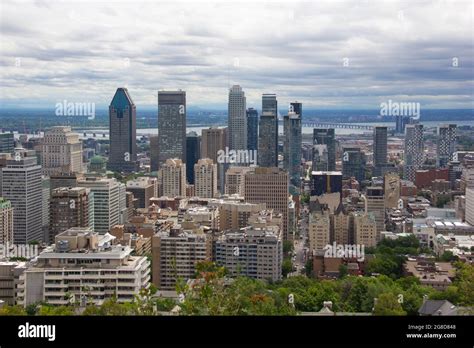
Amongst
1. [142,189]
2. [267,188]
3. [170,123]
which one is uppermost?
[170,123]

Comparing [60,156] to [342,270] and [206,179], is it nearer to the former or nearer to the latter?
[206,179]

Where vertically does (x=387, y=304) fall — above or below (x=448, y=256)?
above

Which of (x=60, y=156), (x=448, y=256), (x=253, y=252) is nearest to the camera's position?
(x=253, y=252)

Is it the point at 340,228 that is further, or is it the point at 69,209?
the point at 340,228

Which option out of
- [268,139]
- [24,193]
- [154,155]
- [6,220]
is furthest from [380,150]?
[6,220]
